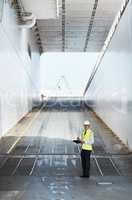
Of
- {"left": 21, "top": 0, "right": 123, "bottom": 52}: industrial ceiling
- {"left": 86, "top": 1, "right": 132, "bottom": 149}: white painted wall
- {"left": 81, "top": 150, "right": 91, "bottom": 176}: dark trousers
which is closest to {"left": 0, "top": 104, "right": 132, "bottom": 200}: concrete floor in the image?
{"left": 81, "top": 150, "right": 91, "bottom": 176}: dark trousers

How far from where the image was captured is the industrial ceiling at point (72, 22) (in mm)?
27234

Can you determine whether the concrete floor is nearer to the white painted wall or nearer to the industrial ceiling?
the white painted wall

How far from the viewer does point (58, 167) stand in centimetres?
1375

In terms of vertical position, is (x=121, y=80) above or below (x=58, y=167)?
above

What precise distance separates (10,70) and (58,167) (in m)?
10.4

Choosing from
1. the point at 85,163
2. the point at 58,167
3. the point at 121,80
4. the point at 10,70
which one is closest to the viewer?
the point at 85,163

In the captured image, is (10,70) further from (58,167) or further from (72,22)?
(72,22)

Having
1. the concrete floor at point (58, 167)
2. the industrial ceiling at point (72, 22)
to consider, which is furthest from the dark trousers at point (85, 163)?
the industrial ceiling at point (72, 22)

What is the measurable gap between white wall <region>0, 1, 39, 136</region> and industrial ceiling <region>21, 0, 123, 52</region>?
2171 mm

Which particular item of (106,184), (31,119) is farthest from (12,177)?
(31,119)

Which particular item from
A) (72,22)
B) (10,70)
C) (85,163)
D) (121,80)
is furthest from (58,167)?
(72,22)

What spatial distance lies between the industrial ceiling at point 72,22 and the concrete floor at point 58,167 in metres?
8.04

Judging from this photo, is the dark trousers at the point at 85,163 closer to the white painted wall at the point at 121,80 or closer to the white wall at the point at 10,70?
the white painted wall at the point at 121,80

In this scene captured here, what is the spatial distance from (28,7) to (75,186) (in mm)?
17444
